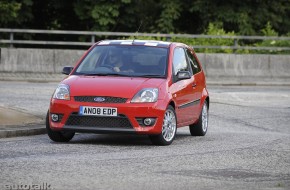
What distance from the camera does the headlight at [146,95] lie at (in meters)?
14.9

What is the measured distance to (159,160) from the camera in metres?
13.1

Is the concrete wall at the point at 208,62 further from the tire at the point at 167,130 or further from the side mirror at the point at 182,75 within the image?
the tire at the point at 167,130

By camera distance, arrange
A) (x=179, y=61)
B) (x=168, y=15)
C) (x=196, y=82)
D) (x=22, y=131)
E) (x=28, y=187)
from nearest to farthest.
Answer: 1. (x=28, y=187)
2. (x=22, y=131)
3. (x=179, y=61)
4. (x=196, y=82)
5. (x=168, y=15)

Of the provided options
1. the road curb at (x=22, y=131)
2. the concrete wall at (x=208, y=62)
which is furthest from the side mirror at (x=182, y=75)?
the concrete wall at (x=208, y=62)

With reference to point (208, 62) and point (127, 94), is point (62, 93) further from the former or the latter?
point (208, 62)

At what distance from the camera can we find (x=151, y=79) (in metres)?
15.5

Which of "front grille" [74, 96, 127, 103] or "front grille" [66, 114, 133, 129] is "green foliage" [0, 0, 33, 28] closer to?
"front grille" [74, 96, 127, 103]

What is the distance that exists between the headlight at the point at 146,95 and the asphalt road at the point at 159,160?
2.08ft

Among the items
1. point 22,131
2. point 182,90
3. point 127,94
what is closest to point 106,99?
point 127,94

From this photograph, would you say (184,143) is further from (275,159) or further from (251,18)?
(251,18)

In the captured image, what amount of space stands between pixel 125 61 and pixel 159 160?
3.33 m

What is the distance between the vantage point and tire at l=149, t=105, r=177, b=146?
15.2 meters

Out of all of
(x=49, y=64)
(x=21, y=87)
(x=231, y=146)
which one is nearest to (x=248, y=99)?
(x=21, y=87)

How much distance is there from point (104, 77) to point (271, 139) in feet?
9.44
